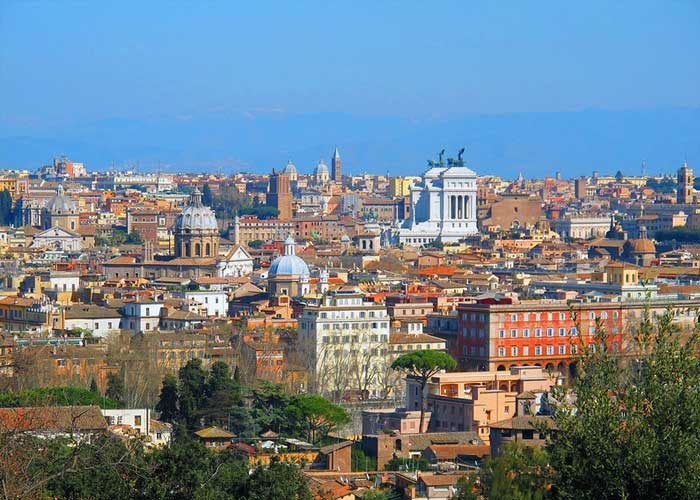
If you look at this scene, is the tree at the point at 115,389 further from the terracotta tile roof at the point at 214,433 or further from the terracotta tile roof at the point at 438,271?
the terracotta tile roof at the point at 438,271

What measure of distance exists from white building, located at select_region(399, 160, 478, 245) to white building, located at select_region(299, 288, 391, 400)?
57.6 m

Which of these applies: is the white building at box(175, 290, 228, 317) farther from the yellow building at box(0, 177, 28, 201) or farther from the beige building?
the yellow building at box(0, 177, 28, 201)

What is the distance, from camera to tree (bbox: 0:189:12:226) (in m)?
120

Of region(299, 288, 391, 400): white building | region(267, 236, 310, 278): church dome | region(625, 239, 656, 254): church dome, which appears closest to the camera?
region(299, 288, 391, 400): white building

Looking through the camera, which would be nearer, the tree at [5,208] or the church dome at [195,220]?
the church dome at [195,220]

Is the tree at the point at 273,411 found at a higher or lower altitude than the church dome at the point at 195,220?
lower

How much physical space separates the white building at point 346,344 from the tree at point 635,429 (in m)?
25.3

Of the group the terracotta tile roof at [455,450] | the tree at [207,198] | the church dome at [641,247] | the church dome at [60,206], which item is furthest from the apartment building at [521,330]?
the tree at [207,198]

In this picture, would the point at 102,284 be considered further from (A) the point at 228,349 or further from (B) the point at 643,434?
(B) the point at 643,434

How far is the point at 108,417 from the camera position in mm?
34812

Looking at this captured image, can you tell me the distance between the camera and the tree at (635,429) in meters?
17.9

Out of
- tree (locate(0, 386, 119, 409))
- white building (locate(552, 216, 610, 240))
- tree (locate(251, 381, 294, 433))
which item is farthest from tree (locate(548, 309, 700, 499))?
white building (locate(552, 216, 610, 240))

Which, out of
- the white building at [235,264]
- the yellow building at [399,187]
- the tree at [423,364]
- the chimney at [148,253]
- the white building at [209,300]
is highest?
the yellow building at [399,187]

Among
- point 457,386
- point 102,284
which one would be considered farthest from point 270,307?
point 457,386
